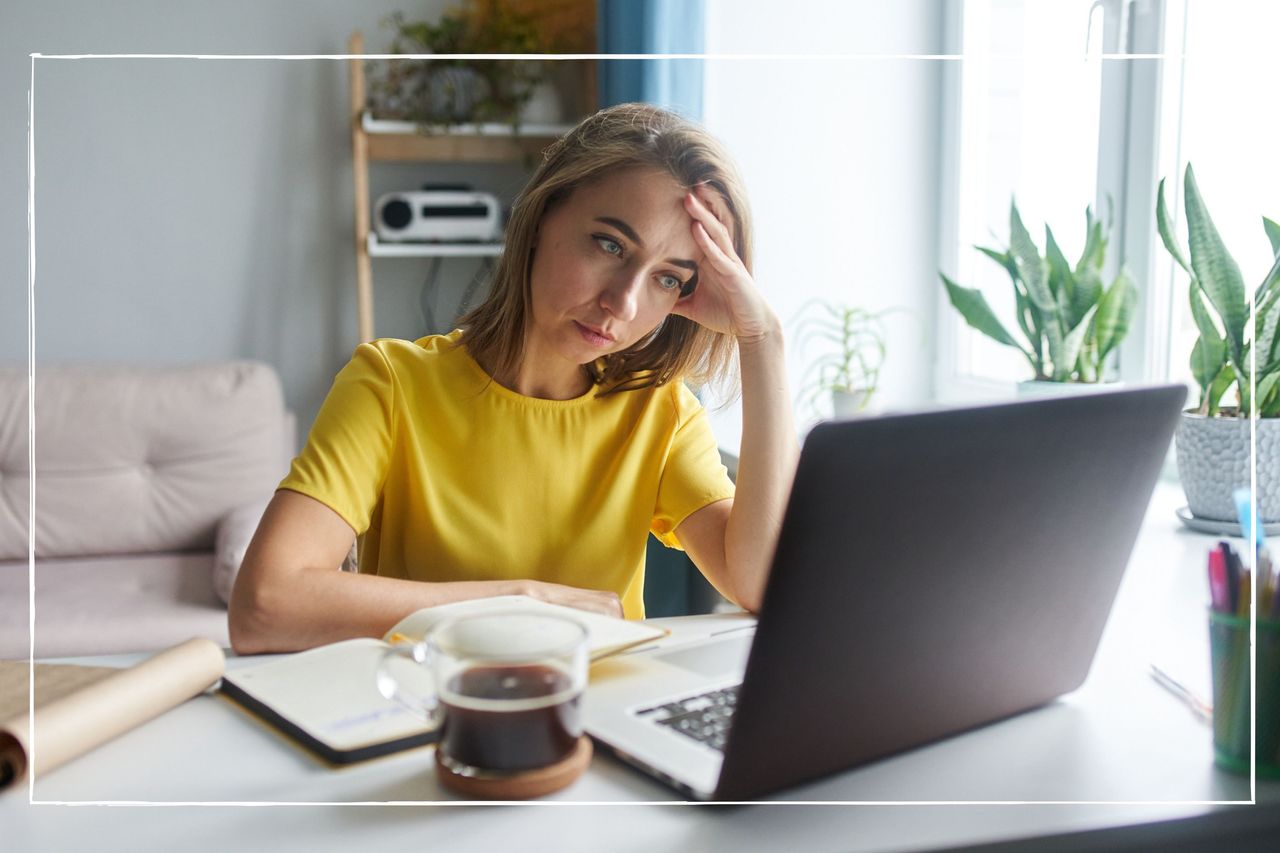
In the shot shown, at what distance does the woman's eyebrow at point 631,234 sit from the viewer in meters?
0.64

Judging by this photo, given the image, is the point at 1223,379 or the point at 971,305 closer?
the point at 1223,379

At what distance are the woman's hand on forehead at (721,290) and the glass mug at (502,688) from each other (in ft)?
1.14

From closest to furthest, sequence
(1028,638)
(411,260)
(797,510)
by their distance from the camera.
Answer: (797,510) < (1028,638) < (411,260)

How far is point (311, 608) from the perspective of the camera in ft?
2.02

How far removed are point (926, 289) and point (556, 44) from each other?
113 centimetres

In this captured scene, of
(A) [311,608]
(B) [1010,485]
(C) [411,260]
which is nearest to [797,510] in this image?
(B) [1010,485]

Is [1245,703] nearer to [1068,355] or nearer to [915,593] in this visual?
[915,593]

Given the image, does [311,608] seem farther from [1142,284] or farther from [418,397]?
[1142,284]

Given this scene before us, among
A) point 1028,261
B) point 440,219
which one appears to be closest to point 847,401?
point 1028,261

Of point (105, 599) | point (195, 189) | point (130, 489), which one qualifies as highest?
point (195, 189)

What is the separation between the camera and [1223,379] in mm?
786

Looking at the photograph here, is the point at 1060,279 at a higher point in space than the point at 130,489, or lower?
higher

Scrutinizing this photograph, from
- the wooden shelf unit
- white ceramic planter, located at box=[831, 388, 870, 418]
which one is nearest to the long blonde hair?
white ceramic planter, located at box=[831, 388, 870, 418]

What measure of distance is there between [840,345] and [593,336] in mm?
891
